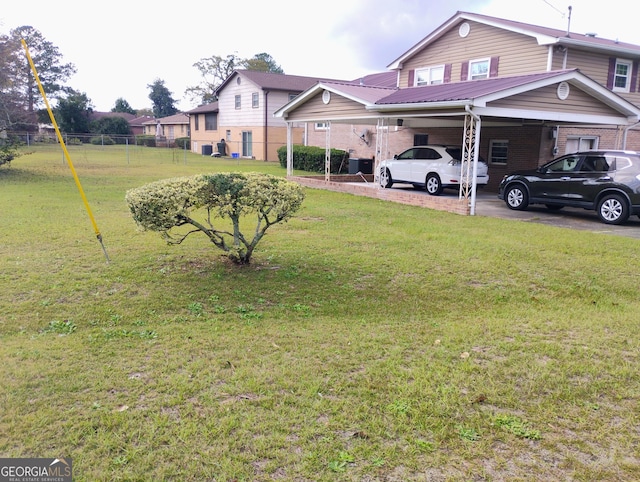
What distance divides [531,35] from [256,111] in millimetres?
21651

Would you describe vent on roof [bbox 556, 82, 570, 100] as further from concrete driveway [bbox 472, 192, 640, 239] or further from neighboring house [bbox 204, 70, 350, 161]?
neighboring house [bbox 204, 70, 350, 161]

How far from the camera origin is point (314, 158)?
26.5 metres

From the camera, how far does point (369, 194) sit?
16.5 m

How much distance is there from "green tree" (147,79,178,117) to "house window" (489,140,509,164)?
271ft

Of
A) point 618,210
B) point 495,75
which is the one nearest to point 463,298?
point 618,210

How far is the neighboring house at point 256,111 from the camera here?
3459 centimetres

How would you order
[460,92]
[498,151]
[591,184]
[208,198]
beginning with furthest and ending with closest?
[498,151], [460,92], [591,184], [208,198]

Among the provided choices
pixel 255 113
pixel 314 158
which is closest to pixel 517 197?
pixel 314 158

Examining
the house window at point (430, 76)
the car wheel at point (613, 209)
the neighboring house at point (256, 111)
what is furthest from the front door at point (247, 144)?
the car wheel at point (613, 209)

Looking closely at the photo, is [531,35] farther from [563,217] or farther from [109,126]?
[109,126]

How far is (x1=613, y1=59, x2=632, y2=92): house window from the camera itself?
18.3 m

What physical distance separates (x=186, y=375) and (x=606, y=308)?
193 inches

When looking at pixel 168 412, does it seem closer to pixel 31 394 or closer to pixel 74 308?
pixel 31 394

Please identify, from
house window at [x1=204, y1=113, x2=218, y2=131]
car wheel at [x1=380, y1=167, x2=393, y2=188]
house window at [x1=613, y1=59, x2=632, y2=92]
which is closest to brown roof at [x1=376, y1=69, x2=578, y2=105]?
car wheel at [x1=380, y1=167, x2=393, y2=188]
